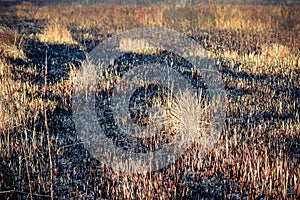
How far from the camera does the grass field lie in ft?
8.67

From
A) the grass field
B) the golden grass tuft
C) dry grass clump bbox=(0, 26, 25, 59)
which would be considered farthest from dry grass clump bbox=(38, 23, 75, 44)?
the golden grass tuft

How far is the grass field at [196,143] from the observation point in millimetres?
2643

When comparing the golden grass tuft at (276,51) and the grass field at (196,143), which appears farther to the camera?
the golden grass tuft at (276,51)

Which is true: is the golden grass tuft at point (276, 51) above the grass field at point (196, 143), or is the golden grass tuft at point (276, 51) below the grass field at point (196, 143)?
above

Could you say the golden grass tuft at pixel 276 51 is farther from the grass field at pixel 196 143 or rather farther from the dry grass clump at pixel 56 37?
the dry grass clump at pixel 56 37

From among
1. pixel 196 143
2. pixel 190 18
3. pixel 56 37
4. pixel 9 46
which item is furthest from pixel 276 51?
pixel 9 46

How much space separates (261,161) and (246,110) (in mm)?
1448

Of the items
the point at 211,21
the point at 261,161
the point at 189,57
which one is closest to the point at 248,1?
the point at 211,21

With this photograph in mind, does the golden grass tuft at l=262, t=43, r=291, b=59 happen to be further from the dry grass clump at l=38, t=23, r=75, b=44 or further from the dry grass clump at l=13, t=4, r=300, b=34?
the dry grass clump at l=38, t=23, r=75, b=44

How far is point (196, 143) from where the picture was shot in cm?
316

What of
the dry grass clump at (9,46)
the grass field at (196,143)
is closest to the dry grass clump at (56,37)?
the grass field at (196,143)

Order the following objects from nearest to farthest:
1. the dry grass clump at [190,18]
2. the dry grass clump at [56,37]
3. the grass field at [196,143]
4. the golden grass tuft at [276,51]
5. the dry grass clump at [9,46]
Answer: the grass field at [196,143] < the dry grass clump at [9,46] < the golden grass tuft at [276,51] < the dry grass clump at [56,37] < the dry grass clump at [190,18]

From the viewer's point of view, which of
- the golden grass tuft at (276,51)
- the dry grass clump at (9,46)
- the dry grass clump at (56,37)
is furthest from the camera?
the dry grass clump at (56,37)

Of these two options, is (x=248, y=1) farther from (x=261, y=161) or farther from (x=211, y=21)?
(x=261, y=161)
